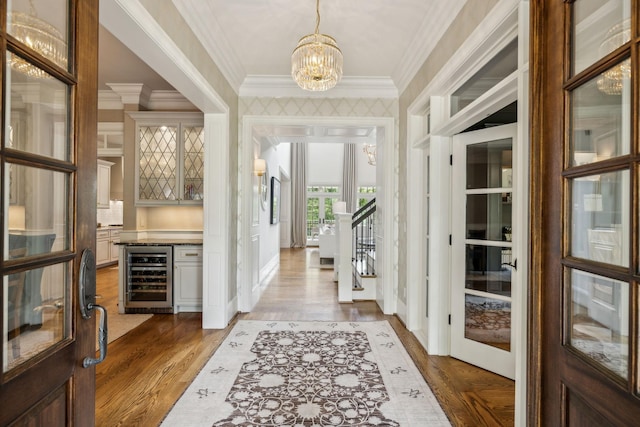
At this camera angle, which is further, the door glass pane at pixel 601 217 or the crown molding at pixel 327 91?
the crown molding at pixel 327 91

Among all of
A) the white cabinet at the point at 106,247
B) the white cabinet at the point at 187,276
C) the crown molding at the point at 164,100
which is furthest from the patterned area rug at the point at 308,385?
the white cabinet at the point at 106,247

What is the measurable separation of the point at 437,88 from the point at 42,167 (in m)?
2.89

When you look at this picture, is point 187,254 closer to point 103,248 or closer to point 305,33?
point 305,33

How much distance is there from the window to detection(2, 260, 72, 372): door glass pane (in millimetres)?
11540

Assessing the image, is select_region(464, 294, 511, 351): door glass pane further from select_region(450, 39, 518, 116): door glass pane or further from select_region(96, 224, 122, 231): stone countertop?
select_region(96, 224, 122, 231): stone countertop

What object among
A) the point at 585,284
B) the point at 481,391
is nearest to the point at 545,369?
the point at 585,284

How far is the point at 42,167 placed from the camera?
99 centimetres

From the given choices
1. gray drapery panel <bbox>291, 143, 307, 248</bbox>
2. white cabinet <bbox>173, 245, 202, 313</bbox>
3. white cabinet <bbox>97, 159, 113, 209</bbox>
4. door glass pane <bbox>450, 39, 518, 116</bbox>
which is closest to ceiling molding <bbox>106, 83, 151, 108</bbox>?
white cabinet <bbox>173, 245, 202, 313</bbox>

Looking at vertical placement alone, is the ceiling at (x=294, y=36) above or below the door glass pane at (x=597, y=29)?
above

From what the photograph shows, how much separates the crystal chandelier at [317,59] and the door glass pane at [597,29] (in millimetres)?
1792

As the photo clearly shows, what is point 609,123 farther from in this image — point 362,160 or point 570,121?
point 362,160

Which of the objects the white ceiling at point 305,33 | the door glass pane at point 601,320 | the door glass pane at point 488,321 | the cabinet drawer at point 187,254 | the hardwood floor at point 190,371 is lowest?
the hardwood floor at point 190,371

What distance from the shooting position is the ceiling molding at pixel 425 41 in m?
2.68

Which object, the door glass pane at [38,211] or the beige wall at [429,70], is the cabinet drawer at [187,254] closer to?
the beige wall at [429,70]
